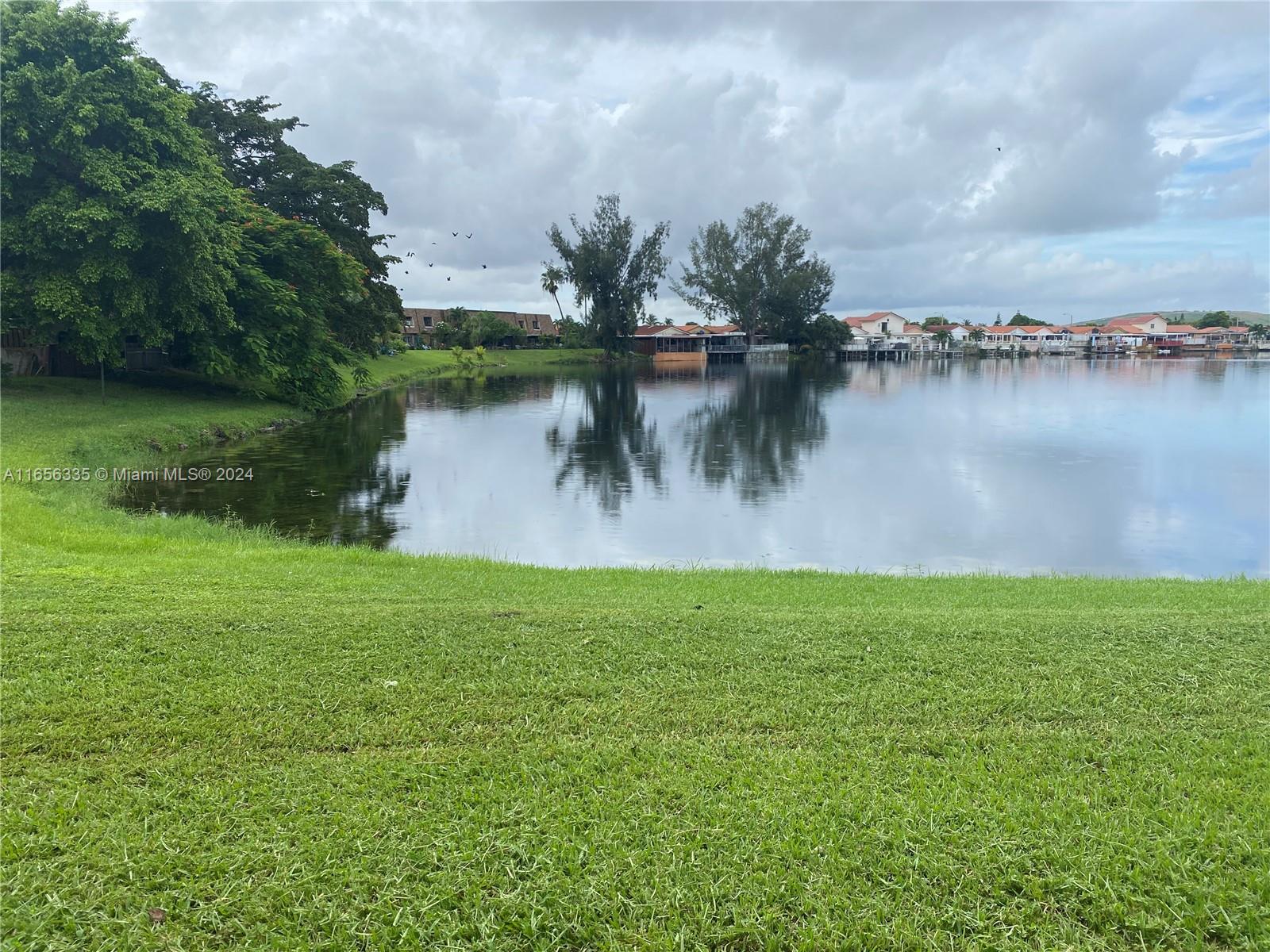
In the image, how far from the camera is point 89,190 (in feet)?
69.9

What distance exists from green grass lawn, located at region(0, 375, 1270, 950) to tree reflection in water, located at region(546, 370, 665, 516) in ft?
35.8

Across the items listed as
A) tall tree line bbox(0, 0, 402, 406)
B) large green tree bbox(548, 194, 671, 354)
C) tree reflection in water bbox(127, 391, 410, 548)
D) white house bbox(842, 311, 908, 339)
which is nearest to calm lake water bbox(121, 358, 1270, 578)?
tree reflection in water bbox(127, 391, 410, 548)

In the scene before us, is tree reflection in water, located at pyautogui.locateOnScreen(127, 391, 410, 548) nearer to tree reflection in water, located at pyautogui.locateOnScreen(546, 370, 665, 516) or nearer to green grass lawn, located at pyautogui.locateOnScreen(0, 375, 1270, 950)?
tree reflection in water, located at pyautogui.locateOnScreen(546, 370, 665, 516)

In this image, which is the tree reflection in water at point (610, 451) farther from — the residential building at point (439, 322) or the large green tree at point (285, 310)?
the residential building at point (439, 322)

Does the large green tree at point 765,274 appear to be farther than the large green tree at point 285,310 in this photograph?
Yes

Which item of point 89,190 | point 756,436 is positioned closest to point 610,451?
point 756,436

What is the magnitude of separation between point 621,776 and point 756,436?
81.2 ft

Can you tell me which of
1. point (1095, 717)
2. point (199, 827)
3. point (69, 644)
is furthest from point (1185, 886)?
point (69, 644)

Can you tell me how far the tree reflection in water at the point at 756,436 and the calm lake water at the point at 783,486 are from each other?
137 millimetres

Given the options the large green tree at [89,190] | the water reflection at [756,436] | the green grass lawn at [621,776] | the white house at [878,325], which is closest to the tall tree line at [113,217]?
the large green tree at [89,190]

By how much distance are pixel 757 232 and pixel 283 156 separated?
64589mm

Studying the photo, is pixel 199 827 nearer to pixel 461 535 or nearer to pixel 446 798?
pixel 446 798

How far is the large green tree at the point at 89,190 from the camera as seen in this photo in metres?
20.1

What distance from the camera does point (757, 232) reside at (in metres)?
94.6
